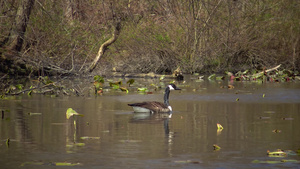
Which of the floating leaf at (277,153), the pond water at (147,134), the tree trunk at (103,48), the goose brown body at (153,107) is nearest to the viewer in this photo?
the pond water at (147,134)

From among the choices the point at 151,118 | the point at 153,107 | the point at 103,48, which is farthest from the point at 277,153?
the point at 103,48

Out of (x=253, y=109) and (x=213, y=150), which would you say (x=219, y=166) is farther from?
(x=253, y=109)

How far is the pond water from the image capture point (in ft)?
27.5

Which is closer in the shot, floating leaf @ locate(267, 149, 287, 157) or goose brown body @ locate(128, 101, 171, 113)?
floating leaf @ locate(267, 149, 287, 157)

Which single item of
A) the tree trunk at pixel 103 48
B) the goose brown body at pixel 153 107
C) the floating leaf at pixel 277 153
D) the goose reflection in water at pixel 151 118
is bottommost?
the floating leaf at pixel 277 153

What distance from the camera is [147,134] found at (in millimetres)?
11094

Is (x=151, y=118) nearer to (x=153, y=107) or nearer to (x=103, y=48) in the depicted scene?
(x=153, y=107)

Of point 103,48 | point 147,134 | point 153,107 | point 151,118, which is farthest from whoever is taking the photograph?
point 103,48

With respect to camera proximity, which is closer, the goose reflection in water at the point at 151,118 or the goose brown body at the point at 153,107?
the goose reflection in water at the point at 151,118

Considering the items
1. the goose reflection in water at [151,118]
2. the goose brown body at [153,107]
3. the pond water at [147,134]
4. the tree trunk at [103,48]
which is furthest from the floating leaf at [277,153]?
the tree trunk at [103,48]

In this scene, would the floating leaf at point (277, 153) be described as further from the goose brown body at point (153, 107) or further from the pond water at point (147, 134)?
the goose brown body at point (153, 107)

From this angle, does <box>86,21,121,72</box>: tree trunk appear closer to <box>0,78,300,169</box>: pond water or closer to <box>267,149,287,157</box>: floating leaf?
<box>0,78,300,169</box>: pond water

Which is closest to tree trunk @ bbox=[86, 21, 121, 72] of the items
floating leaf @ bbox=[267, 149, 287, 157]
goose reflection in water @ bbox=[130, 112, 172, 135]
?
goose reflection in water @ bbox=[130, 112, 172, 135]

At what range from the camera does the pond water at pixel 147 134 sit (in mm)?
8383
